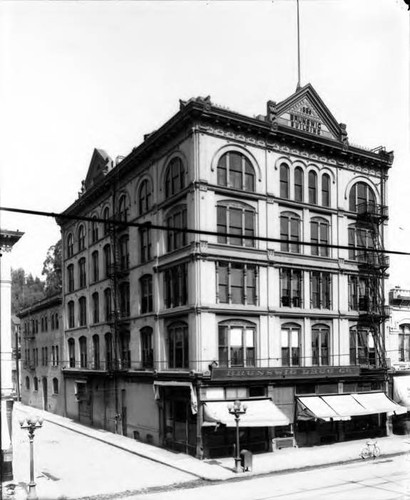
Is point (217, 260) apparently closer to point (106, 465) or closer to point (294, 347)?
point (294, 347)

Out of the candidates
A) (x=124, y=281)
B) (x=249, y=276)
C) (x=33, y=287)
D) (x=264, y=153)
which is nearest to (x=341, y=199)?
(x=264, y=153)

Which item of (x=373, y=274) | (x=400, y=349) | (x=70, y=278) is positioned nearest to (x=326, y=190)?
(x=373, y=274)

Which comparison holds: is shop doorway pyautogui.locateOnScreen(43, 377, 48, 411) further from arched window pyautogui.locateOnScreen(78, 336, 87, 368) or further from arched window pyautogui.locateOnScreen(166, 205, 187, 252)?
arched window pyautogui.locateOnScreen(166, 205, 187, 252)

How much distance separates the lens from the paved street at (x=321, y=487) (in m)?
19.5

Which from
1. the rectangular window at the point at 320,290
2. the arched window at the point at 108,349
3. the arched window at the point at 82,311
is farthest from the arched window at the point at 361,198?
the arched window at the point at 82,311

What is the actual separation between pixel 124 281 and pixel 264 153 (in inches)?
511

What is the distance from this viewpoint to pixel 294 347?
31.9 m

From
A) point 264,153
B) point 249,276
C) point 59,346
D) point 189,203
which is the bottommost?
point 59,346

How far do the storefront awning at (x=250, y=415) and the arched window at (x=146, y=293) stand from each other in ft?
28.1

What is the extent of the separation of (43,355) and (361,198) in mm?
32953

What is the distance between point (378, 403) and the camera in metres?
33.1

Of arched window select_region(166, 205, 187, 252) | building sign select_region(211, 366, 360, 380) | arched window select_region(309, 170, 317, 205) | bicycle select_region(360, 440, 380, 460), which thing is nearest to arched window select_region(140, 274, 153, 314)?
arched window select_region(166, 205, 187, 252)

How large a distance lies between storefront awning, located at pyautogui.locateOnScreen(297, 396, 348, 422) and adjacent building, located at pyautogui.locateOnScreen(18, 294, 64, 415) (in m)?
24.6

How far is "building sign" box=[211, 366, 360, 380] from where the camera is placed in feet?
92.5
